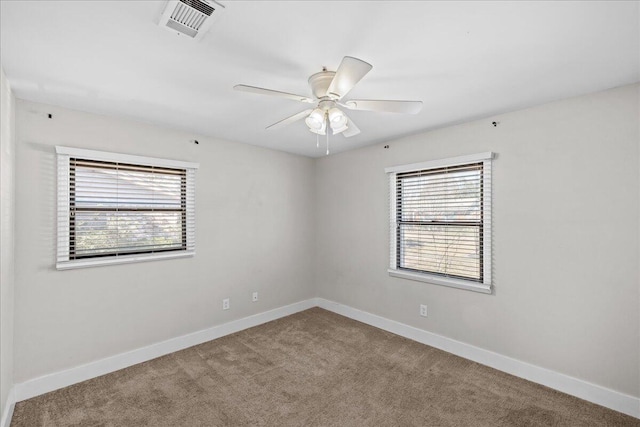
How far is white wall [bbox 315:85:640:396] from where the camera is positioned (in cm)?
229

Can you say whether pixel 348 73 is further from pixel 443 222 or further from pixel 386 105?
pixel 443 222

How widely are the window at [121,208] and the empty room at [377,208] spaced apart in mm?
18

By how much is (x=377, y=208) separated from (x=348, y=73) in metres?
2.54

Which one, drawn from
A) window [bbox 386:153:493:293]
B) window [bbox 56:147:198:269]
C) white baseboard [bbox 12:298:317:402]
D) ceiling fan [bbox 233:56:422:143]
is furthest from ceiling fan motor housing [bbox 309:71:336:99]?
white baseboard [bbox 12:298:317:402]

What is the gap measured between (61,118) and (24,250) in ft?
3.76

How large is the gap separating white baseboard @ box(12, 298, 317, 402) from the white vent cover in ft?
9.58

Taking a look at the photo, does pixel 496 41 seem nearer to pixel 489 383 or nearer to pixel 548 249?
pixel 548 249

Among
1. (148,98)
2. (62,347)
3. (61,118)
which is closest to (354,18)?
(148,98)

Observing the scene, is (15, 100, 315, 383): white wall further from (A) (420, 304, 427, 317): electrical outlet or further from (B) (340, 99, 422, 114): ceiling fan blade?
(B) (340, 99, 422, 114): ceiling fan blade

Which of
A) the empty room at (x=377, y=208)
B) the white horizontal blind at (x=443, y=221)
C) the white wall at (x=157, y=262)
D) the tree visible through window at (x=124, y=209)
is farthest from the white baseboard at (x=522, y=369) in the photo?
the tree visible through window at (x=124, y=209)

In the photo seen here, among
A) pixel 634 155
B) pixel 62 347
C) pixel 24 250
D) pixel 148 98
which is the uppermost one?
pixel 148 98

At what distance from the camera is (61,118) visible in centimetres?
265

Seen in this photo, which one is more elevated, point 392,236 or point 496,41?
point 496,41

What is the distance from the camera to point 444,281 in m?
3.29
